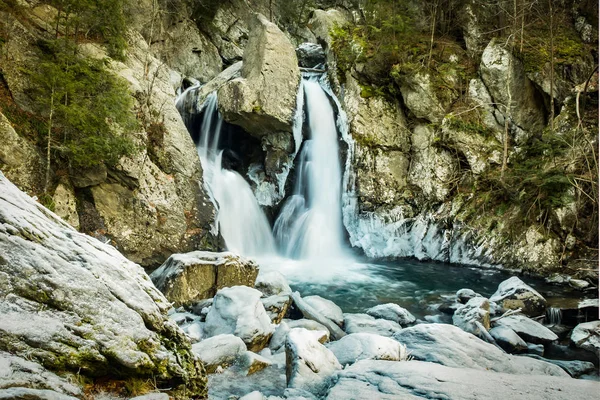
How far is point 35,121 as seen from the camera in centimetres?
870

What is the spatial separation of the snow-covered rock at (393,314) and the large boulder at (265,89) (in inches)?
349

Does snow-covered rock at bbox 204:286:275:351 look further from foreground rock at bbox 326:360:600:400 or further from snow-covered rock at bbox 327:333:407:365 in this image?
foreground rock at bbox 326:360:600:400

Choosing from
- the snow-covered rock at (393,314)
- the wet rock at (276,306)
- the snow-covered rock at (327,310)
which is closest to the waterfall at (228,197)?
the snow-covered rock at (327,310)

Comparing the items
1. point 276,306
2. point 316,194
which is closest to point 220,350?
point 276,306

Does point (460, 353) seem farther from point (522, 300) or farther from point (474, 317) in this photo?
point (522, 300)

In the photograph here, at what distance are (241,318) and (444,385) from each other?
262cm

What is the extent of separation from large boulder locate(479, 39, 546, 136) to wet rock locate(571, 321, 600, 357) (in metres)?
8.69

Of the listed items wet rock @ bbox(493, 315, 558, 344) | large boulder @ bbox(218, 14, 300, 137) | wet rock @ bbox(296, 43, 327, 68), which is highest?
wet rock @ bbox(296, 43, 327, 68)

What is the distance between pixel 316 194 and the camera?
14258mm

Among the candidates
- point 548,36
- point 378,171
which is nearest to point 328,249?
point 378,171

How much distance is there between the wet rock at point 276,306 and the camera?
563 cm

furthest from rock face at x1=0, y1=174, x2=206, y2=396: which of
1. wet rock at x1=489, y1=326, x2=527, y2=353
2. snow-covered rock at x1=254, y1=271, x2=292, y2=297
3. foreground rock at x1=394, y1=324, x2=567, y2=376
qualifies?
wet rock at x1=489, y1=326, x2=527, y2=353

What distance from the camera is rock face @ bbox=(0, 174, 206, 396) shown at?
217 cm

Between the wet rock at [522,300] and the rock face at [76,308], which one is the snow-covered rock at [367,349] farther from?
the wet rock at [522,300]
